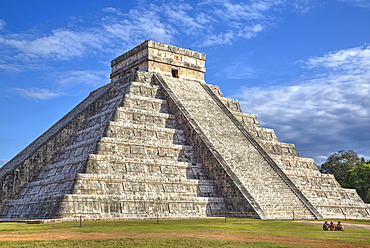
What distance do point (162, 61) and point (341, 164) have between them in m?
25.5

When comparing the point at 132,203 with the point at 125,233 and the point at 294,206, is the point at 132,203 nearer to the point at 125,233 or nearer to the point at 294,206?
the point at 125,233

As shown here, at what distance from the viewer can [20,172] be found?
2292cm

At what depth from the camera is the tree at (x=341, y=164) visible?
45.9 m

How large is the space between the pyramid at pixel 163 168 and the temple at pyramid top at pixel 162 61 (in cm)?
90

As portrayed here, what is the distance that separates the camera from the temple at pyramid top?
99.6 feet

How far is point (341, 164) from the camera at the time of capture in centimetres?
4641

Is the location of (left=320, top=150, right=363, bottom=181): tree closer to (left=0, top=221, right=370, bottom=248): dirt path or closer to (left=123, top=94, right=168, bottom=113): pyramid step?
(left=123, top=94, right=168, bottom=113): pyramid step

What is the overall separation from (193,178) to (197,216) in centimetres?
242

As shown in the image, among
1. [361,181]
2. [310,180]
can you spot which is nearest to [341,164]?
[361,181]

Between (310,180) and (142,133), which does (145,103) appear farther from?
(310,180)

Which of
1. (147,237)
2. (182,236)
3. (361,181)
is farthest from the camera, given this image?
(361,181)

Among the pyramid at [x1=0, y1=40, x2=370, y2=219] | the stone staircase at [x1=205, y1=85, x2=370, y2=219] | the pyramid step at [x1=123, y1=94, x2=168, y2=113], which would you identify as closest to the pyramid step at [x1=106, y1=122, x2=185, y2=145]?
the pyramid at [x1=0, y1=40, x2=370, y2=219]

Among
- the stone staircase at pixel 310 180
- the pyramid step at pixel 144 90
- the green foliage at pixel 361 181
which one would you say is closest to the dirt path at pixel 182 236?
the stone staircase at pixel 310 180

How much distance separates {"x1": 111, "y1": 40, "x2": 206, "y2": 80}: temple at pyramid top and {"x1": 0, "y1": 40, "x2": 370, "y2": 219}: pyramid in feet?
2.95
